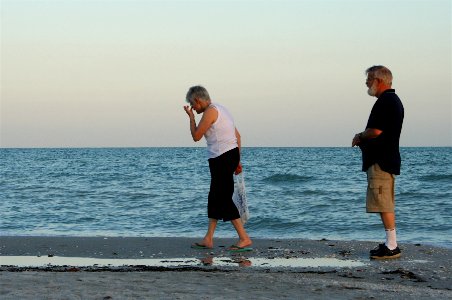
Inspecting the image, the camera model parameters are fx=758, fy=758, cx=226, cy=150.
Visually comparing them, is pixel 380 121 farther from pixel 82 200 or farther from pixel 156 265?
pixel 82 200

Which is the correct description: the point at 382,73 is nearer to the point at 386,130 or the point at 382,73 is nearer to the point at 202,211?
the point at 386,130

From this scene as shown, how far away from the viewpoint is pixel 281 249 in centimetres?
796

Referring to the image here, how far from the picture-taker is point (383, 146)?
7.27m

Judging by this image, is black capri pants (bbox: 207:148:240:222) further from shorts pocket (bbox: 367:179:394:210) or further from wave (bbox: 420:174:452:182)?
wave (bbox: 420:174:452:182)

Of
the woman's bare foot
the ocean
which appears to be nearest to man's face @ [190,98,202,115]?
the woman's bare foot

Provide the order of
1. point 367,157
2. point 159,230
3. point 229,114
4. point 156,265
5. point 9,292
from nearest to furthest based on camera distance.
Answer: point 9,292 < point 156,265 < point 367,157 < point 229,114 < point 159,230

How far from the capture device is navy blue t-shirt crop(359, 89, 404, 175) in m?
7.21

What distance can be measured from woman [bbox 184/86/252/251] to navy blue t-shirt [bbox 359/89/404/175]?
1.37 meters

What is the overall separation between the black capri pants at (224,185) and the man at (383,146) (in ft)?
4.19

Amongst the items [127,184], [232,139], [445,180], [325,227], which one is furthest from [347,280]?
[445,180]

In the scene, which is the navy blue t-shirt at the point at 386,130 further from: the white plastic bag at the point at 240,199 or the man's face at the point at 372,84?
the white plastic bag at the point at 240,199

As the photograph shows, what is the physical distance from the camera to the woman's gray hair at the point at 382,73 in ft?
24.0

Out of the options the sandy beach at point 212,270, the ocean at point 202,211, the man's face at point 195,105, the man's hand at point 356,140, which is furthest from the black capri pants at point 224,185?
the ocean at point 202,211

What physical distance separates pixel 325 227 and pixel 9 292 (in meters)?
7.42
